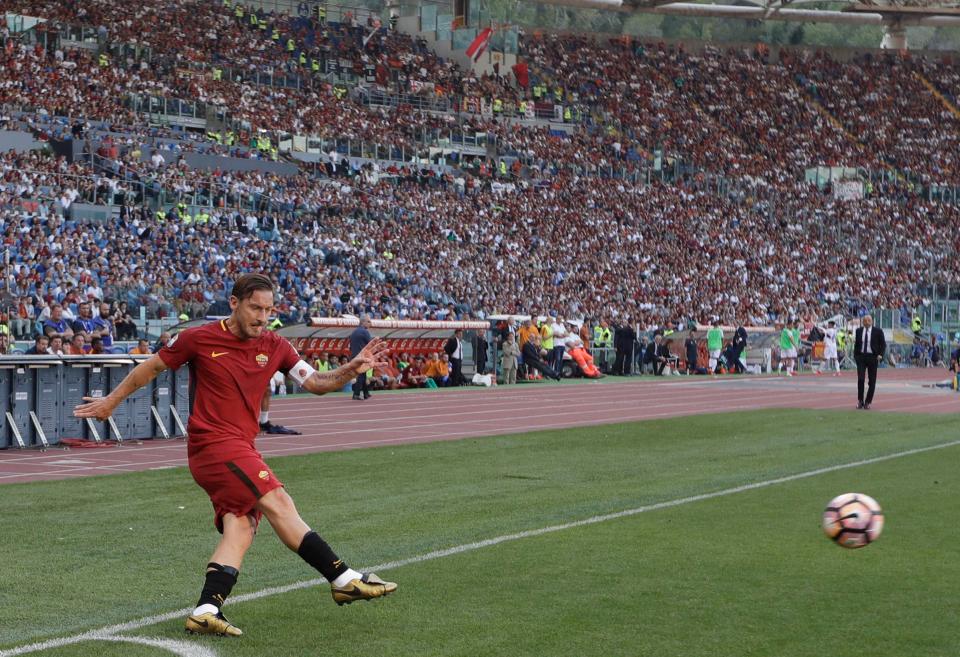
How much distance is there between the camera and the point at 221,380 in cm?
670

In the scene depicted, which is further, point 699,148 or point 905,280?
point 699,148

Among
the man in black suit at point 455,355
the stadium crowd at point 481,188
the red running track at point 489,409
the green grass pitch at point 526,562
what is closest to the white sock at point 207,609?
the green grass pitch at point 526,562

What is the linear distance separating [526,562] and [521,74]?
55576 mm

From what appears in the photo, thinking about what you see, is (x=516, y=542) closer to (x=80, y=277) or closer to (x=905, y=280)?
(x=80, y=277)

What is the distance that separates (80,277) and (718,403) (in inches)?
554

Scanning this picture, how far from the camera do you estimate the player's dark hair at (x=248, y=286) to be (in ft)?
21.7

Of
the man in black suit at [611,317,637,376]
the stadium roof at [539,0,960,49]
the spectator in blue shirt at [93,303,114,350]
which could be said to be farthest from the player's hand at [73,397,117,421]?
the stadium roof at [539,0,960,49]

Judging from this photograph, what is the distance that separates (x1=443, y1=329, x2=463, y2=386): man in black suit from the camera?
32.9m

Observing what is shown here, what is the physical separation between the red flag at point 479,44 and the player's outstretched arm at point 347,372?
55.4m

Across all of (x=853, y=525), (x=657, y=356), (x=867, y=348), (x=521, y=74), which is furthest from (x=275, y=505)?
(x=521, y=74)

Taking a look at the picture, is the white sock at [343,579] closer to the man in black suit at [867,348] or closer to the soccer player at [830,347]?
the man in black suit at [867,348]

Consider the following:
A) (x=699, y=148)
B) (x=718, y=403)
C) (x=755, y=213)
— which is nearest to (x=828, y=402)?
(x=718, y=403)

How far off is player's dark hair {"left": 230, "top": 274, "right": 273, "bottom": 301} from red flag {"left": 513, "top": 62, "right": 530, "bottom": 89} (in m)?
56.7

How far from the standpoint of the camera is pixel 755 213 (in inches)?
2328
